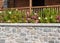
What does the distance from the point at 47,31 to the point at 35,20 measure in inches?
39.8

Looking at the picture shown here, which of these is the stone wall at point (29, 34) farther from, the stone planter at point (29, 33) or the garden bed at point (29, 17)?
the garden bed at point (29, 17)

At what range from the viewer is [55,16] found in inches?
449

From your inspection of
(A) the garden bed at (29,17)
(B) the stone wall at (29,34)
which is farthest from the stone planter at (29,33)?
(A) the garden bed at (29,17)

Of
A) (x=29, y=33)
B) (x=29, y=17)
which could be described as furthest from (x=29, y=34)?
(x=29, y=17)

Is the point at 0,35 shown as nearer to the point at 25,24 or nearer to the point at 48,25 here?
the point at 25,24

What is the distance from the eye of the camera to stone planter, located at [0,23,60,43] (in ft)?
34.8

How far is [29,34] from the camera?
1074 cm

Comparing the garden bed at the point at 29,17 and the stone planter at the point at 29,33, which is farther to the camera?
the garden bed at the point at 29,17

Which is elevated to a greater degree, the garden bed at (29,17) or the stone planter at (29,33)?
the garden bed at (29,17)

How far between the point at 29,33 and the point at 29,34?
1.8 inches

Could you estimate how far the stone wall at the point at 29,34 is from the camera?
10.6 meters

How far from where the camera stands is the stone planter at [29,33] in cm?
1062

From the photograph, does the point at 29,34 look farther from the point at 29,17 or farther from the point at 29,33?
the point at 29,17

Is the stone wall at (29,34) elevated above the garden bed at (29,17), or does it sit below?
below
